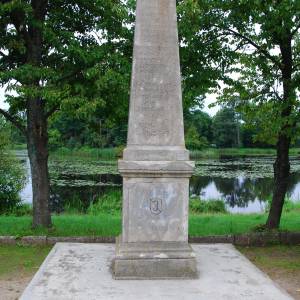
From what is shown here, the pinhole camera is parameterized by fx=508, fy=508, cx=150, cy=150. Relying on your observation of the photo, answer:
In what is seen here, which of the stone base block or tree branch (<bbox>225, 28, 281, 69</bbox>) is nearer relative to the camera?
the stone base block

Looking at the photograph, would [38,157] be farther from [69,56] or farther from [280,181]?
[280,181]

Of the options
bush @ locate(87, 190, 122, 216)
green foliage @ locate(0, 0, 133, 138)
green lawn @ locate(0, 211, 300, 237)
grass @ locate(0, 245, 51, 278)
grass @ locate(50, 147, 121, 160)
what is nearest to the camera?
grass @ locate(0, 245, 51, 278)

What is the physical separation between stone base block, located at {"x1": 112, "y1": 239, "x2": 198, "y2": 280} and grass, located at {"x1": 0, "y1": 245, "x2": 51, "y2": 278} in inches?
100.0

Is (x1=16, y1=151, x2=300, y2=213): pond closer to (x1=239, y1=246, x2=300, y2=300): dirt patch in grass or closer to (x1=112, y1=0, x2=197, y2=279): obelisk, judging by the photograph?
(x1=239, y1=246, x2=300, y2=300): dirt patch in grass

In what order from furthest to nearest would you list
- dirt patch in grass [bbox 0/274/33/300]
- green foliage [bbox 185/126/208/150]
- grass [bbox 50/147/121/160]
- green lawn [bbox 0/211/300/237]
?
green foliage [bbox 185/126/208/150] < grass [bbox 50/147/121/160] < green lawn [bbox 0/211/300/237] < dirt patch in grass [bbox 0/274/33/300]

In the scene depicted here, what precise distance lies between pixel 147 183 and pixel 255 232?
522cm

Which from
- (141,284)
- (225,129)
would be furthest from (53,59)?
(225,129)

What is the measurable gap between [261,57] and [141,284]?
708cm

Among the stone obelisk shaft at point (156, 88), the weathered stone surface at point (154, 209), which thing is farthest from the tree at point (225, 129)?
the weathered stone surface at point (154, 209)

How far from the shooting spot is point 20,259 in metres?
9.56

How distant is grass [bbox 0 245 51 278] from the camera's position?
8838 mm

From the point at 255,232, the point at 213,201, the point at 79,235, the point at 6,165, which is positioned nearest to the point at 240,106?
the point at 255,232

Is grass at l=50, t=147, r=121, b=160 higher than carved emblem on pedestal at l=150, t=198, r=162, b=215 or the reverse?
the reverse

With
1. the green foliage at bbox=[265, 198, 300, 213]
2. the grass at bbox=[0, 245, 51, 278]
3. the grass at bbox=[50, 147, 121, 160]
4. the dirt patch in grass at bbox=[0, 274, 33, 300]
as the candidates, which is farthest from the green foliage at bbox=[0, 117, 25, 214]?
the grass at bbox=[50, 147, 121, 160]
